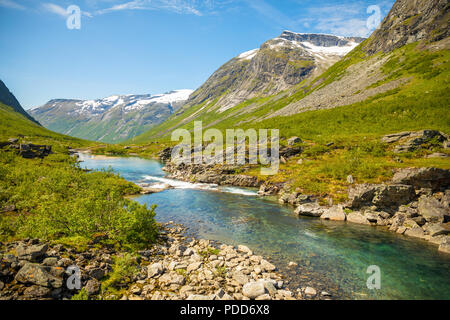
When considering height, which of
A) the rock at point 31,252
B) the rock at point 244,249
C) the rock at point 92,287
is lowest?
the rock at point 244,249

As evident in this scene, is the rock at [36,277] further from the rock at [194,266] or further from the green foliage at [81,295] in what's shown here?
the rock at [194,266]

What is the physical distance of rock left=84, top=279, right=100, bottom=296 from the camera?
450 inches

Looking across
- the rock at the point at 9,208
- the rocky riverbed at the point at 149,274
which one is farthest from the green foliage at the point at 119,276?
the rock at the point at 9,208

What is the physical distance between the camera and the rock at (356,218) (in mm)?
27812

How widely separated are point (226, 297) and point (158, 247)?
929cm

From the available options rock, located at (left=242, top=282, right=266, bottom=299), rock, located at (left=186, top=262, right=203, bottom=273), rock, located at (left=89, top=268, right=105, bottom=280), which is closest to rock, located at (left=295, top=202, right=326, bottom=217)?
rock, located at (left=242, top=282, right=266, bottom=299)

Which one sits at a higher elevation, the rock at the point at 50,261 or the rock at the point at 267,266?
the rock at the point at 50,261

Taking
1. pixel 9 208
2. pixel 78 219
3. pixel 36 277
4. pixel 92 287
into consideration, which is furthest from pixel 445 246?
pixel 9 208

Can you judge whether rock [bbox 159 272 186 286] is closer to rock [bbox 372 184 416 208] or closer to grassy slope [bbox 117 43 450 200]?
rock [bbox 372 184 416 208]

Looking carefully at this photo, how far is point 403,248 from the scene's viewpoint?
20906 millimetres

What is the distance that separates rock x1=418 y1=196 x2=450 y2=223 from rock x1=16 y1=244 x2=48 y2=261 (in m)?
36.3

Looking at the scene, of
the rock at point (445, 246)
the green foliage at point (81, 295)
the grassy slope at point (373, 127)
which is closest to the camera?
the green foliage at point (81, 295)
